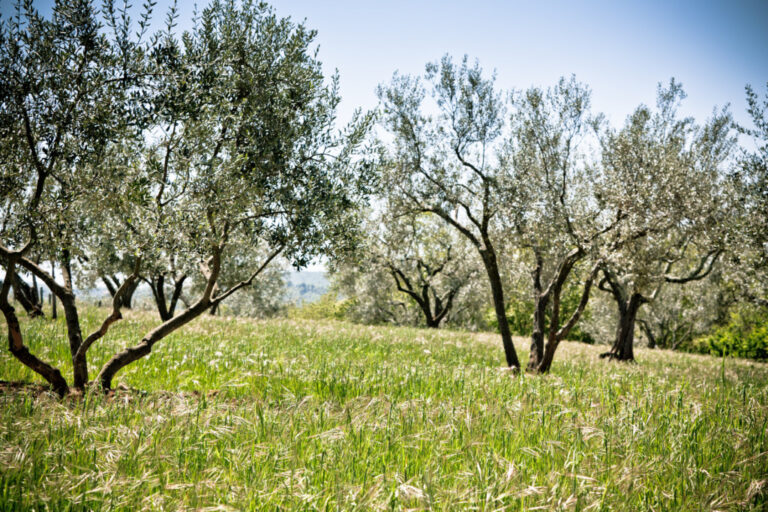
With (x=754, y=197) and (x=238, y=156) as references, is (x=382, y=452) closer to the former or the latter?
(x=238, y=156)

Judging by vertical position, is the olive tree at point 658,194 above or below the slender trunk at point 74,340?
above

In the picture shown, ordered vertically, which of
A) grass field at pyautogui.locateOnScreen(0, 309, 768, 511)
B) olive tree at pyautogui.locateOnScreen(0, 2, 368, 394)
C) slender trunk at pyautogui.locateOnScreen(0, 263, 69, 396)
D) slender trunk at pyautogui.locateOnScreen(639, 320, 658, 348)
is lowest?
slender trunk at pyautogui.locateOnScreen(639, 320, 658, 348)

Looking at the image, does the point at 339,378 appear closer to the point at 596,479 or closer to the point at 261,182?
the point at 261,182

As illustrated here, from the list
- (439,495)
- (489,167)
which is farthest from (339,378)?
(489,167)

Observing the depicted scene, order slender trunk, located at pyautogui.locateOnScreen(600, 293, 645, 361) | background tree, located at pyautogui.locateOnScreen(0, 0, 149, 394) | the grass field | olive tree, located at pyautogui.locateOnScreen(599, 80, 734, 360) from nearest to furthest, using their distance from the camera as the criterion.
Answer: the grass field
background tree, located at pyautogui.locateOnScreen(0, 0, 149, 394)
olive tree, located at pyautogui.locateOnScreen(599, 80, 734, 360)
slender trunk, located at pyautogui.locateOnScreen(600, 293, 645, 361)

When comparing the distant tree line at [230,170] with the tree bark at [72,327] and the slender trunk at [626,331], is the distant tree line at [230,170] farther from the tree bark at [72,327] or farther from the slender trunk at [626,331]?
the slender trunk at [626,331]

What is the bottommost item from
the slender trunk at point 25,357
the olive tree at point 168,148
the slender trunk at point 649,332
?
the slender trunk at point 649,332

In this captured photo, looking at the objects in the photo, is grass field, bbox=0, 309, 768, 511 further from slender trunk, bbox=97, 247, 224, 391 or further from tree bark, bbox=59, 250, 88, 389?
tree bark, bbox=59, 250, 88, 389

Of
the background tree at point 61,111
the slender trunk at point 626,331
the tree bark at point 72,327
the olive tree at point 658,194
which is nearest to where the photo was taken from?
the background tree at point 61,111

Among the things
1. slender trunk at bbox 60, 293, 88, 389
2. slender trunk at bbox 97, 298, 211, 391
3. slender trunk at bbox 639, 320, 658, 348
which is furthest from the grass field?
slender trunk at bbox 639, 320, 658, 348

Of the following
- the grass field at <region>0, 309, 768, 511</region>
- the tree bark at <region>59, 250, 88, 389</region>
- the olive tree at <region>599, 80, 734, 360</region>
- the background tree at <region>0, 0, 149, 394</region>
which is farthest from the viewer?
the olive tree at <region>599, 80, 734, 360</region>

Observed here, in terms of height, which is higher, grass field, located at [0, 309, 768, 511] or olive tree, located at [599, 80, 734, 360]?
olive tree, located at [599, 80, 734, 360]

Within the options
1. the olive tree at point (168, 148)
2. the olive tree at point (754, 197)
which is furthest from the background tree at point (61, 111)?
the olive tree at point (754, 197)

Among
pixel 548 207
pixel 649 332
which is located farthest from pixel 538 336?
pixel 649 332
